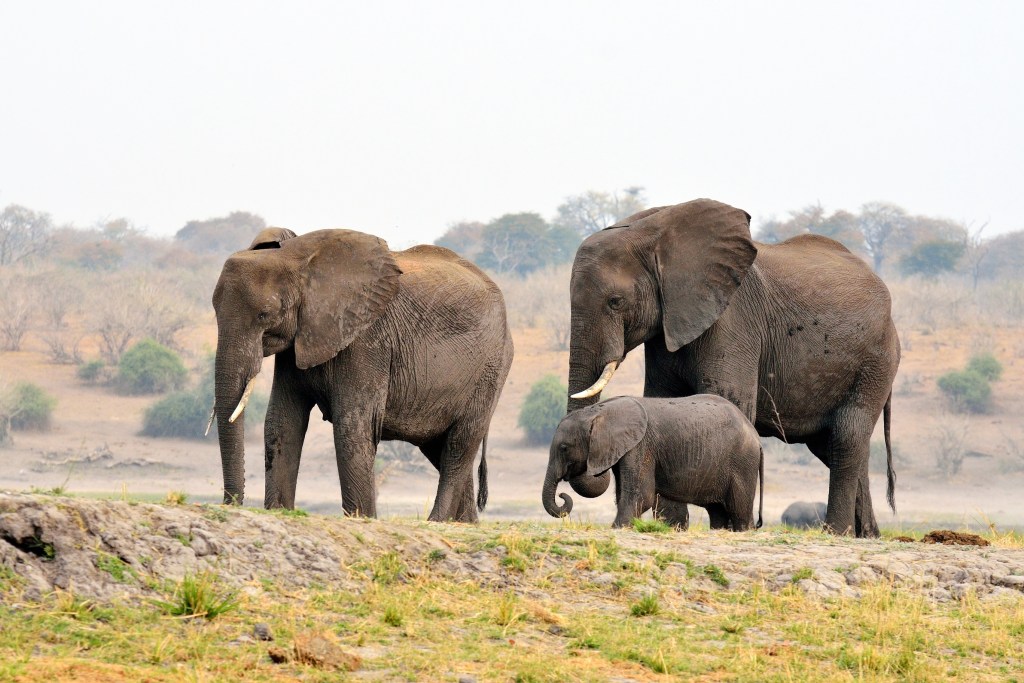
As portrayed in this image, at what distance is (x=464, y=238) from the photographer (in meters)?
66.5

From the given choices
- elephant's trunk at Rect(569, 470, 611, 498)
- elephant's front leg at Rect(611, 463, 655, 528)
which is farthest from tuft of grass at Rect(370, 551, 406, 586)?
elephant's trunk at Rect(569, 470, 611, 498)

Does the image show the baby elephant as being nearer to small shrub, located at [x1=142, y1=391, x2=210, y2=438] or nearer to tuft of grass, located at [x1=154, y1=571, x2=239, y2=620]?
tuft of grass, located at [x1=154, y1=571, x2=239, y2=620]

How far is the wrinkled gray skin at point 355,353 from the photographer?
994 cm

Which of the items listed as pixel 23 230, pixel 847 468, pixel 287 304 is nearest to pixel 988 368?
pixel 847 468

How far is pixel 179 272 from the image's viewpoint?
170ft

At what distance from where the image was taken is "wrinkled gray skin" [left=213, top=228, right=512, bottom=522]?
9.94 m

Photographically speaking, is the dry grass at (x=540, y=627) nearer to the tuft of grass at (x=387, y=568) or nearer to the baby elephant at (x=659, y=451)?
the tuft of grass at (x=387, y=568)

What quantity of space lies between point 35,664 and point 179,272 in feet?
156

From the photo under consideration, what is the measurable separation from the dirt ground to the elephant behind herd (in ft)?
42.6

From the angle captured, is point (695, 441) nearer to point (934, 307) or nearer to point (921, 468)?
point (921, 468)

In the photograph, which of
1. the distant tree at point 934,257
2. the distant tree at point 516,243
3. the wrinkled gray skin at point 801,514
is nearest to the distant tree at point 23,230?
the distant tree at point 516,243

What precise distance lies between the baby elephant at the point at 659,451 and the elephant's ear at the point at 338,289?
5.20 feet

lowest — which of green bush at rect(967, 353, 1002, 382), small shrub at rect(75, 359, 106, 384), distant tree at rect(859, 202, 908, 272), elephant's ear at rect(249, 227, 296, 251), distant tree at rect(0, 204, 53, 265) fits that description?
small shrub at rect(75, 359, 106, 384)

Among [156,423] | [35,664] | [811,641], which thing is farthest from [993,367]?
[35,664]
